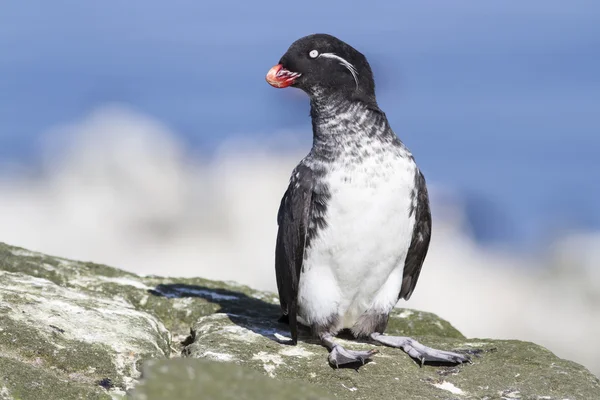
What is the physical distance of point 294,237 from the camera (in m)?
9.80

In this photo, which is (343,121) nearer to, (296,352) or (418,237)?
(418,237)

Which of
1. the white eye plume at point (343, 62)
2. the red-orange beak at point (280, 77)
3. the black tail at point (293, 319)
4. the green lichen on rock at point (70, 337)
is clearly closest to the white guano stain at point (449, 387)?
the black tail at point (293, 319)

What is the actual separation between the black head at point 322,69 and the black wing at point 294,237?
35.9 inches

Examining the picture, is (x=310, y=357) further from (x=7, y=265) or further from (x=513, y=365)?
(x=7, y=265)

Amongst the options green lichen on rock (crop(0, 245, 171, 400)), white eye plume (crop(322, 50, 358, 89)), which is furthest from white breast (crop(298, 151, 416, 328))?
green lichen on rock (crop(0, 245, 171, 400))

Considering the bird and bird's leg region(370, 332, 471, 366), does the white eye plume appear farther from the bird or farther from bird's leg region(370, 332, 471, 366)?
bird's leg region(370, 332, 471, 366)

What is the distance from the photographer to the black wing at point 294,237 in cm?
977

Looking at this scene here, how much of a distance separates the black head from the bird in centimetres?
1

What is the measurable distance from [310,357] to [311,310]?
2.36 ft

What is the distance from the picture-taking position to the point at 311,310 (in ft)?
32.8

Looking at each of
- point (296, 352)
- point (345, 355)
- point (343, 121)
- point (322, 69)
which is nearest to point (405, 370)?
point (345, 355)

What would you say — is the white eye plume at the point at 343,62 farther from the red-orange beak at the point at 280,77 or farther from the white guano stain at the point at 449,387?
the white guano stain at the point at 449,387

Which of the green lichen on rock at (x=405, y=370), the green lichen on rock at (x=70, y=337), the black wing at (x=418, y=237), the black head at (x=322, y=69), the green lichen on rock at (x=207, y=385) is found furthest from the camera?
the black wing at (x=418, y=237)

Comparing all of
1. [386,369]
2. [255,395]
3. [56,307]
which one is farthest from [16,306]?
[255,395]
